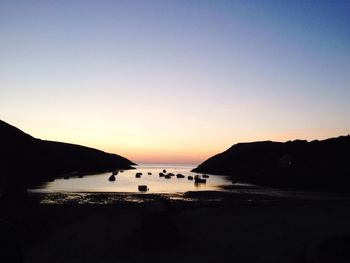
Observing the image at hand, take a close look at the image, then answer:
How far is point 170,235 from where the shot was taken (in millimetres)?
20812

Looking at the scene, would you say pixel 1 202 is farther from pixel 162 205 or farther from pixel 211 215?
pixel 211 215

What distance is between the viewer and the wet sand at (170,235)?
59.0ft

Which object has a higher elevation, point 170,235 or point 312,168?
point 312,168

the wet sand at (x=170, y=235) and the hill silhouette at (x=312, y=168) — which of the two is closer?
the wet sand at (x=170, y=235)

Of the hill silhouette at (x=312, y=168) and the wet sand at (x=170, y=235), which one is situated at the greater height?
the hill silhouette at (x=312, y=168)

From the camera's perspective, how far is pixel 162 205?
22484mm

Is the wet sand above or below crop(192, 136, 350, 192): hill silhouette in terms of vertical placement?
below

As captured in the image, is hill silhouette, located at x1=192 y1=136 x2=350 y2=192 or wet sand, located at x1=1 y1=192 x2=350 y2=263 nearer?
wet sand, located at x1=1 y1=192 x2=350 y2=263

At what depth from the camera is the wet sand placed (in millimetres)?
17984

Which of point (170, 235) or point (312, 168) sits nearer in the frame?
point (170, 235)

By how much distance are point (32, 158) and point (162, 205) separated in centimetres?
10312

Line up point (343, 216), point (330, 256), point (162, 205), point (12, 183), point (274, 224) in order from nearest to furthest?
point (330, 256) < point (162, 205) < point (274, 224) < point (12, 183) < point (343, 216)

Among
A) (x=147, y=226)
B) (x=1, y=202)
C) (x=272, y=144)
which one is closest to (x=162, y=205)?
(x=147, y=226)

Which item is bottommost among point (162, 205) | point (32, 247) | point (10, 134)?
point (32, 247)
